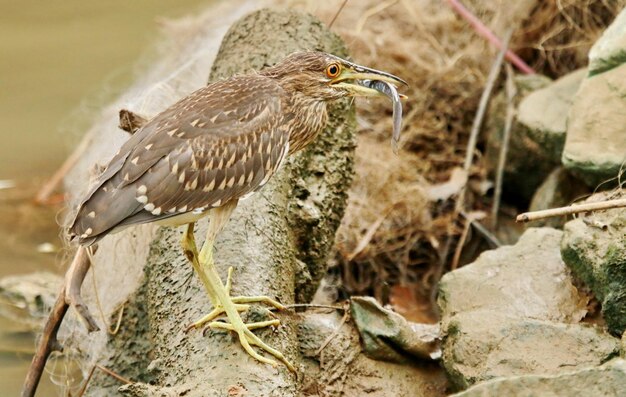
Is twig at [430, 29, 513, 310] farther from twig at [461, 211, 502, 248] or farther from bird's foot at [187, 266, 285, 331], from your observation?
bird's foot at [187, 266, 285, 331]

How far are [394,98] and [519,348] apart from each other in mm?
1200

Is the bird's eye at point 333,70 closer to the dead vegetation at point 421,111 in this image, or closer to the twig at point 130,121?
the twig at point 130,121

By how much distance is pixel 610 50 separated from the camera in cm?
564

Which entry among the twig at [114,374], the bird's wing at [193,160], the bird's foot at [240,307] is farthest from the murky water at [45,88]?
the bird's wing at [193,160]

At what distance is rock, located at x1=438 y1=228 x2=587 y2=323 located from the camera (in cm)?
480

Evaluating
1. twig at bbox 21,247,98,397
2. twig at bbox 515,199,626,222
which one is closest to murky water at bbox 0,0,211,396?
twig at bbox 21,247,98,397

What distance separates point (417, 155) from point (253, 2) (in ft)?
6.05

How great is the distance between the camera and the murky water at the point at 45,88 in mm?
7965

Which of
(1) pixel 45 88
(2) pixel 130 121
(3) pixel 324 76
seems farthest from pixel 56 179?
(3) pixel 324 76

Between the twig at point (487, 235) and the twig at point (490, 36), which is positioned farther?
the twig at point (490, 36)

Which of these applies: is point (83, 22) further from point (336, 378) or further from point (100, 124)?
point (336, 378)

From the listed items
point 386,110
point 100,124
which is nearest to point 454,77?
point 386,110

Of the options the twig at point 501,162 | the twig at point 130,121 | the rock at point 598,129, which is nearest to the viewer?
the twig at point 130,121

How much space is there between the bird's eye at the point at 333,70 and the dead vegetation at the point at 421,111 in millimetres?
2165
